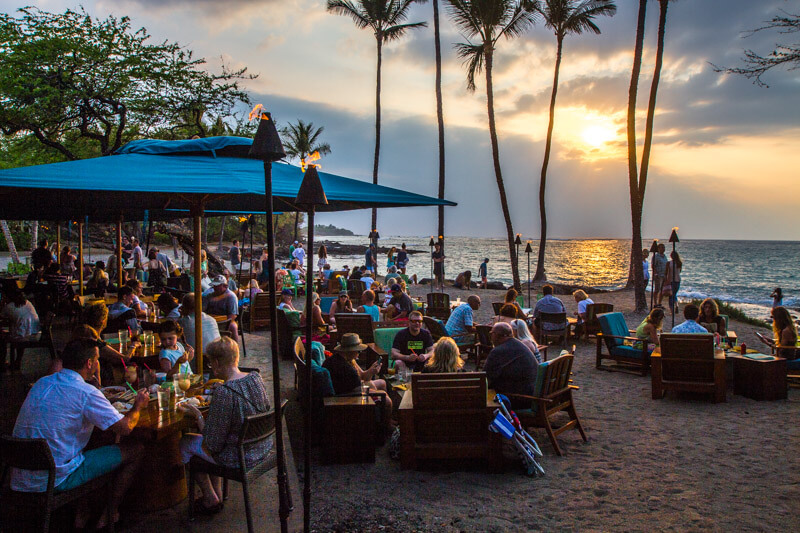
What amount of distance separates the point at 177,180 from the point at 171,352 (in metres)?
1.59

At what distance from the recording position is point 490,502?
436cm

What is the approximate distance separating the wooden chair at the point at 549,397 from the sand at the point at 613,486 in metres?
0.26

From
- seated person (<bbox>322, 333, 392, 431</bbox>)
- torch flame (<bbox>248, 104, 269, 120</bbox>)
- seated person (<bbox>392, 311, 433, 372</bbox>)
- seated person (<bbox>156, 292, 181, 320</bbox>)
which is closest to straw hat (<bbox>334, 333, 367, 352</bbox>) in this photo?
seated person (<bbox>322, 333, 392, 431</bbox>)

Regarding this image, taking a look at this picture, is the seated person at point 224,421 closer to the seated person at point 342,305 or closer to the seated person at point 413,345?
the seated person at point 413,345

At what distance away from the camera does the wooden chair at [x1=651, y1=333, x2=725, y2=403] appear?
7.22 metres

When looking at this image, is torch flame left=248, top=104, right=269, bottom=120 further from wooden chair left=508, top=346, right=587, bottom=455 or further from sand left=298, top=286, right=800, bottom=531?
wooden chair left=508, top=346, right=587, bottom=455

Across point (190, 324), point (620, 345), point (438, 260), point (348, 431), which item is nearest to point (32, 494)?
point (348, 431)

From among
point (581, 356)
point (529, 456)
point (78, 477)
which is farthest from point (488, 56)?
point (78, 477)

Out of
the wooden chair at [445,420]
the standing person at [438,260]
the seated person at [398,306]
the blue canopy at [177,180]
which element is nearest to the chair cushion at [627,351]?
the seated person at [398,306]

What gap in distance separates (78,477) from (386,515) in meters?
2.10

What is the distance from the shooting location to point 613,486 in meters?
4.68

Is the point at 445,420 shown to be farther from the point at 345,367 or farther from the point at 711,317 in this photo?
the point at 711,317

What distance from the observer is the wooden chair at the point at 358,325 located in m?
8.44

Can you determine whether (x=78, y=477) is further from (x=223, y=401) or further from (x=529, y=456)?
(x=529, y=456)
